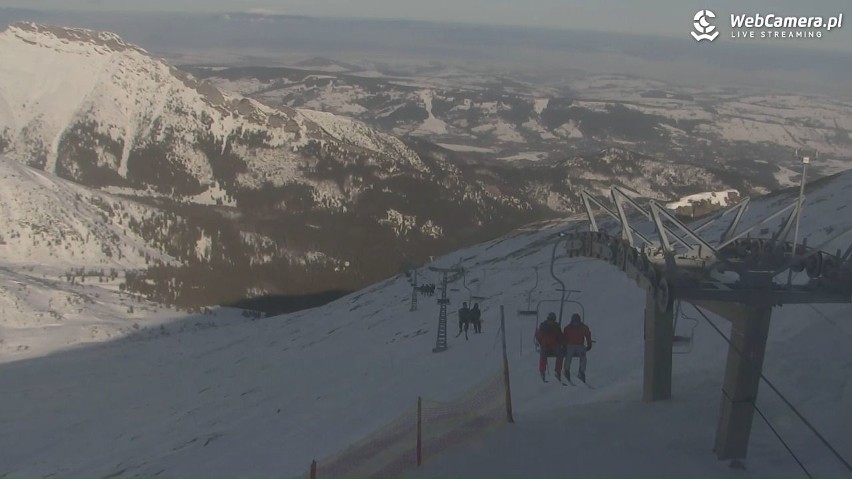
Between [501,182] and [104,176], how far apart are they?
84.4 m

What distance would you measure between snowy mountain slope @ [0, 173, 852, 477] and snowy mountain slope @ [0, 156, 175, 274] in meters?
44.0

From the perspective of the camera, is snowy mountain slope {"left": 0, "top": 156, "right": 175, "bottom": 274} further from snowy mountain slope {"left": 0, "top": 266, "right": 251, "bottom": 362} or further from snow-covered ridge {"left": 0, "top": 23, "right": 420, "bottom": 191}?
snow-covered ridge {"left": 0, "top": 23, "right": 420, "bottom": 191}

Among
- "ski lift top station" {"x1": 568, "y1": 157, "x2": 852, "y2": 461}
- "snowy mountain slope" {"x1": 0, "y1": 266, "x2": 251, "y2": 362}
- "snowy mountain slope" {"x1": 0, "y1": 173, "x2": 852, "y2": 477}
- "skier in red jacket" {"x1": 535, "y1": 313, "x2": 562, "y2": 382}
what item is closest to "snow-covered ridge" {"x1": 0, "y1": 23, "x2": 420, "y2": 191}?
"snowy mountain slope" {"x1": 0, "y1": 266, "x2": 251, "y2": 362}

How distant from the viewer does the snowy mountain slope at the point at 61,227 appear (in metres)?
110

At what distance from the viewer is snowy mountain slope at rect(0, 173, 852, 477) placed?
1288 cm

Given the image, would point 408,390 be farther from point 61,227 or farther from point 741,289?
point 61,227

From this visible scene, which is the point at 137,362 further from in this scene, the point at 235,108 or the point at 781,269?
the point at 235,108

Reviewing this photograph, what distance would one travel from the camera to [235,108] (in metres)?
199

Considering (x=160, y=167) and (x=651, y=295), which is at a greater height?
(x=651, y=295)

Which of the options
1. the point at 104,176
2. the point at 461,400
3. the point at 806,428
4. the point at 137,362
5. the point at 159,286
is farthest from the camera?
the point at 104,176

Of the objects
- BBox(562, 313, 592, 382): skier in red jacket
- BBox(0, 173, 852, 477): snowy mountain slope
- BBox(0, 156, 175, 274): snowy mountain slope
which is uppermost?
BBox(562, 313, 592, 382): skier in red jacket

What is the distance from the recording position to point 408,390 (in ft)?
88.4

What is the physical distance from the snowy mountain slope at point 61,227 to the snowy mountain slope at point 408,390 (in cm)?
4401

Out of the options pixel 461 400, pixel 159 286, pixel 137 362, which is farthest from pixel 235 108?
pixel 461 400
